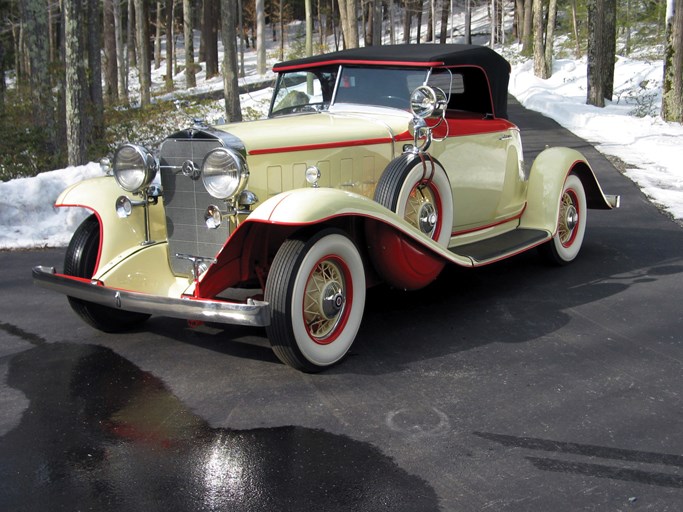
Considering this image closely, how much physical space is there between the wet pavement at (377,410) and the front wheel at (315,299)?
0.55 feet

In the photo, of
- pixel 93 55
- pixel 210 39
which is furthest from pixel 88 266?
pixel 210 39

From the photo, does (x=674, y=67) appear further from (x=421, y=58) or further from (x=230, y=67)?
(x=421, y=58)

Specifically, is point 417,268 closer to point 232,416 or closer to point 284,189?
point 284,189

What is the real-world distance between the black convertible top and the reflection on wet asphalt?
306 centimetres

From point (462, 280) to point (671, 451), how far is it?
3.14m

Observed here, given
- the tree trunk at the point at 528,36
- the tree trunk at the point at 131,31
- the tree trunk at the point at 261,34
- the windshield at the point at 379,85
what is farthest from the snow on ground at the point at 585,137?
the tree trunk at the point at 131,31

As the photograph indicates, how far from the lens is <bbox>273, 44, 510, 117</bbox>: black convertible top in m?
5.79

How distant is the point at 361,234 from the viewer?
5.09 m

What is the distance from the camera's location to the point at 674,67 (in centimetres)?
1630

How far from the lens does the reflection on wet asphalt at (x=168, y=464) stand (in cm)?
304

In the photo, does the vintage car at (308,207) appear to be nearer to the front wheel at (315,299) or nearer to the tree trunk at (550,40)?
the front wheel at (315,299)

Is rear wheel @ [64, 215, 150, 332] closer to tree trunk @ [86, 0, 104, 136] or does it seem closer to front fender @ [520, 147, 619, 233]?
front fender @ [520, 147, 619, 233]

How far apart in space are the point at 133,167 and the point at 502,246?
2919 mm

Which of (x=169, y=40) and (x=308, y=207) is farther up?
(x=169, y=40)
